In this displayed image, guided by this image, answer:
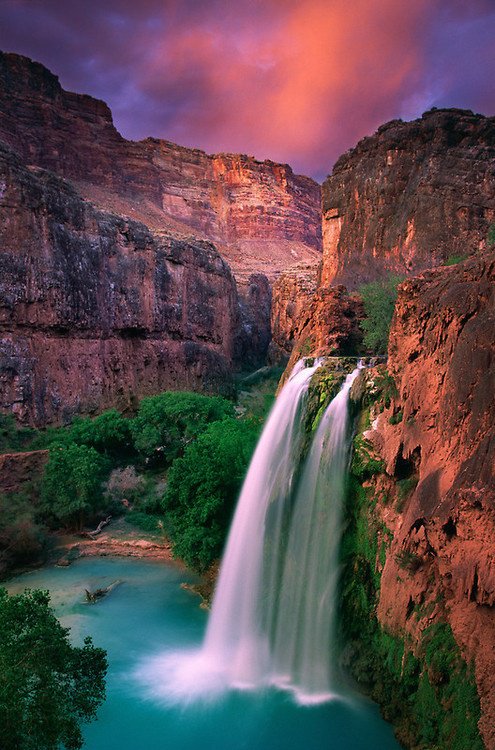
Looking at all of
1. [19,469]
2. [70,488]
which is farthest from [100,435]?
[70,488]

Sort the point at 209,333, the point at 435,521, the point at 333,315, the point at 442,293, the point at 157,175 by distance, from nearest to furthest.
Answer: the point at 435,521 < the point at 442,293 < the point at 333,315 < the point at 209,333 < the point at 157,175

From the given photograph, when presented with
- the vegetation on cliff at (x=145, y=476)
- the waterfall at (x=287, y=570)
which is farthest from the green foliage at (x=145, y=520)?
the waterfall at (x=287, y=570)

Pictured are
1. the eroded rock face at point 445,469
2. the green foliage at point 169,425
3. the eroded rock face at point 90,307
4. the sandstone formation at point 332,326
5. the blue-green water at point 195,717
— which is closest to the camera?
the eroded rock face at point 445,469

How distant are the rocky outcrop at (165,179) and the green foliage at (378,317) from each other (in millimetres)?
39985

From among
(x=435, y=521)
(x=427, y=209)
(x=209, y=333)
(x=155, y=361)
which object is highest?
(x=427, y=209)

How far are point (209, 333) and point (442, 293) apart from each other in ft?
121

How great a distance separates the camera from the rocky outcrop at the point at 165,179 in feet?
221

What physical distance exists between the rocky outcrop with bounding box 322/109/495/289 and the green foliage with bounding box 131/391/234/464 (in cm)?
1341

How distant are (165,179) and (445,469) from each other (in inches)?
3593

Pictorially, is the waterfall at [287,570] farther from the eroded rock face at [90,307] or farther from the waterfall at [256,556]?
the eroded rock face at [90,307]

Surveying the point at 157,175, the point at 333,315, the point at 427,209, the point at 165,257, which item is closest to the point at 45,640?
the point at 333,315

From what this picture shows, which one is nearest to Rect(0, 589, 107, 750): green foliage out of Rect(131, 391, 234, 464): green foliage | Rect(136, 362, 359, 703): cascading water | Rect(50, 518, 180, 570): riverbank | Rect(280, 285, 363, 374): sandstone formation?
Rect(136, 362, 359, 703): cascading water

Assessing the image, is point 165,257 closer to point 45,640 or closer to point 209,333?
point 209,333

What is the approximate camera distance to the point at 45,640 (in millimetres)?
6387
